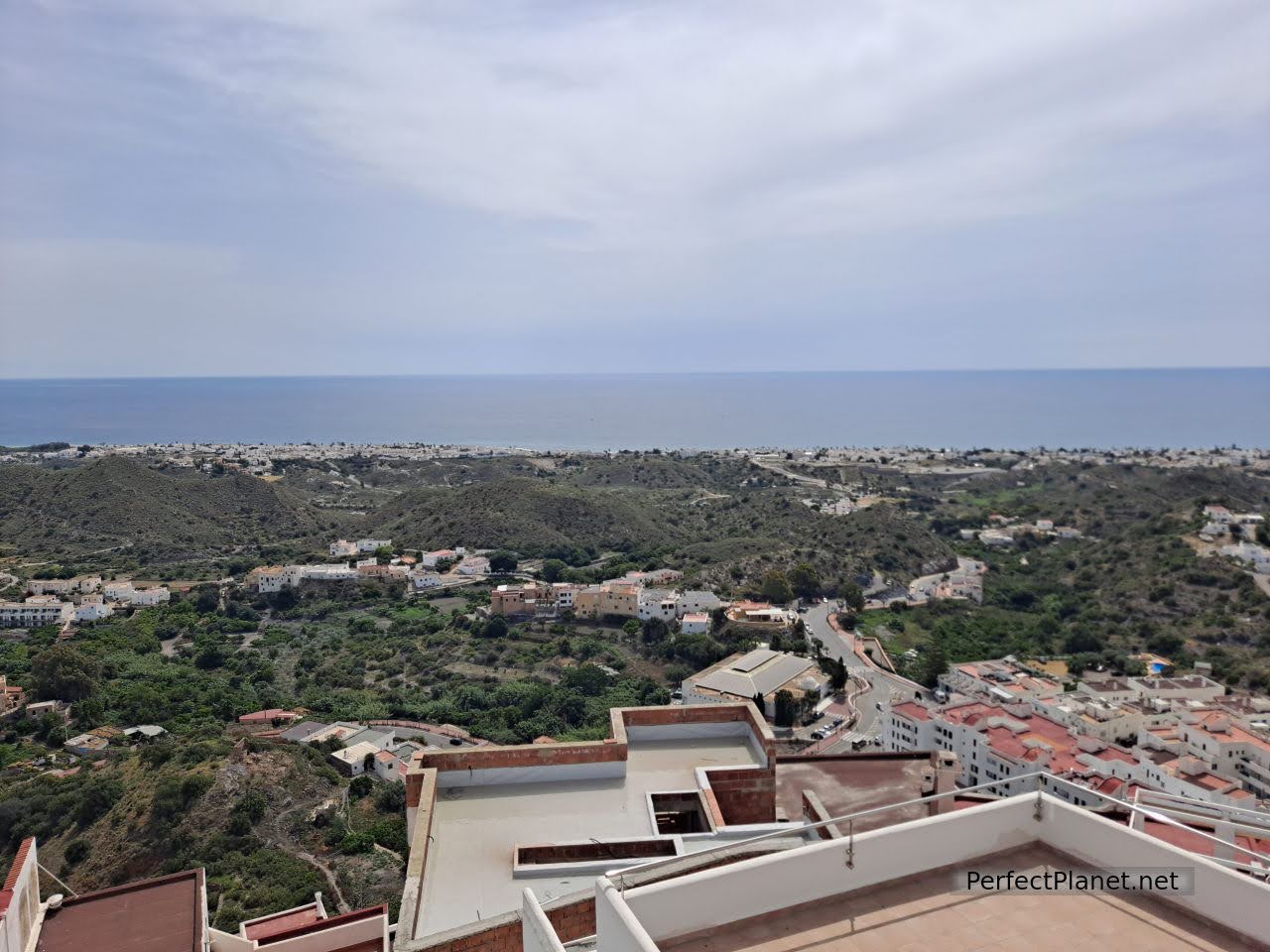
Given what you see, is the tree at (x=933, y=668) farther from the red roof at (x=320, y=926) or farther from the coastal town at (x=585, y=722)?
the red roof at (x=320, y=926)

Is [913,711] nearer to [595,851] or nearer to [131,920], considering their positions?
[595,851]

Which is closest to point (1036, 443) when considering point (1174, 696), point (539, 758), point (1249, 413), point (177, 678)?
point (1249, 413)

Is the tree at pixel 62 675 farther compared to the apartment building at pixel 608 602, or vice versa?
the apartment building at pixel 608 602

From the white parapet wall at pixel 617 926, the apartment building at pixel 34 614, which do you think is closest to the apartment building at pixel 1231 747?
the white parapet wall at pixel 617 926

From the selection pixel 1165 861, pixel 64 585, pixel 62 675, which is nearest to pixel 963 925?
pixel 1165 861

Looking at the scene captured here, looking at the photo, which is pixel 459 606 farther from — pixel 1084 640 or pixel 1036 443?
pixel 1036 443

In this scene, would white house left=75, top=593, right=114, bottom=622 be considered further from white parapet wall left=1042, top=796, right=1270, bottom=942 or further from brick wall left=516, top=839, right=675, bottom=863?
white parapet wall left=1042, top=796, right=1270, bottom=942
